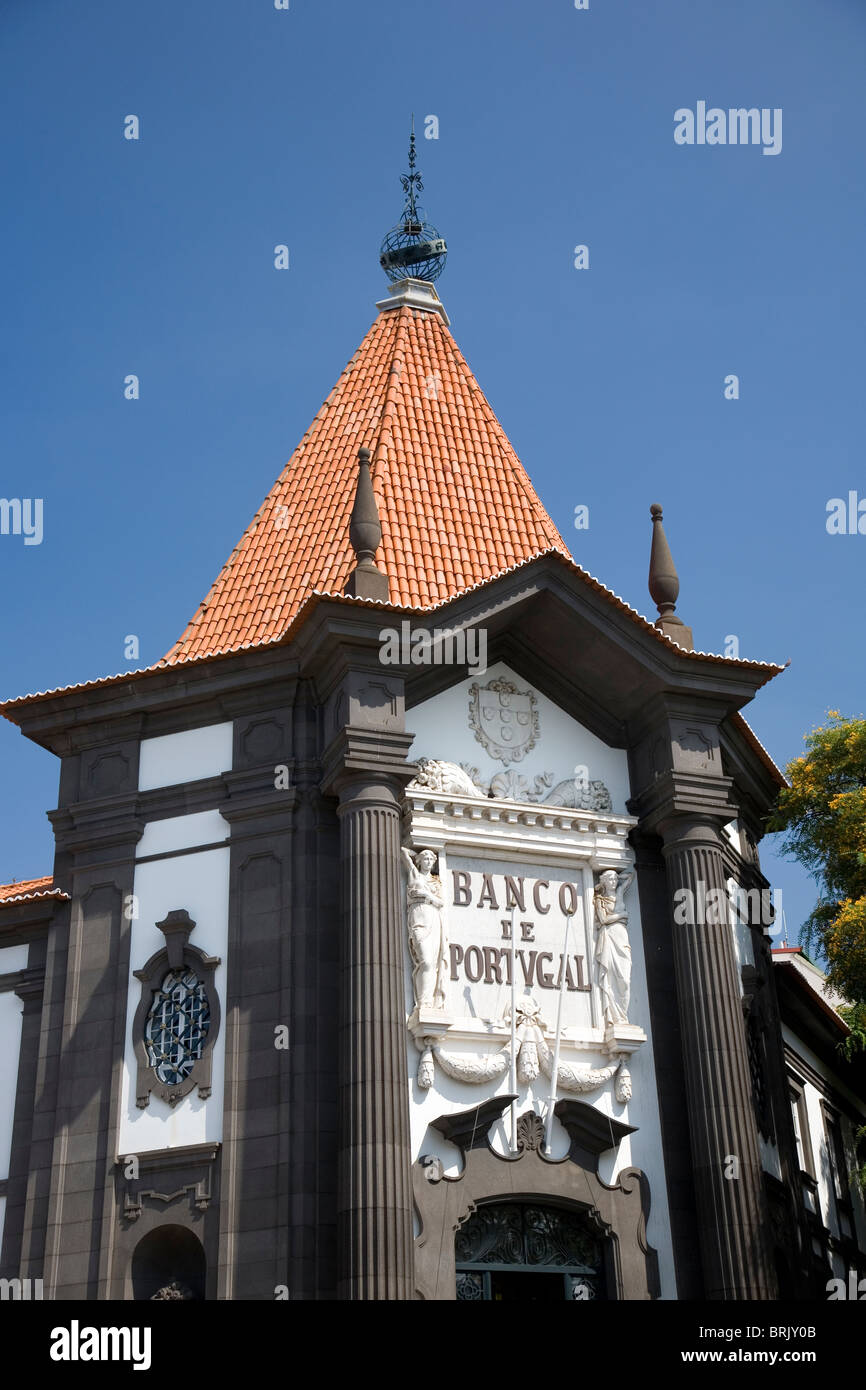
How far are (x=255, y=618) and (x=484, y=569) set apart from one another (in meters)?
3.50

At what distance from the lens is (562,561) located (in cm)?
2214

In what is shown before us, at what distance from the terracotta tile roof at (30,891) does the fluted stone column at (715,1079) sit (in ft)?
26.8

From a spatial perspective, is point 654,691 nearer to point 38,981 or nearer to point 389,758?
point 389,758

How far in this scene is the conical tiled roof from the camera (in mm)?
24031

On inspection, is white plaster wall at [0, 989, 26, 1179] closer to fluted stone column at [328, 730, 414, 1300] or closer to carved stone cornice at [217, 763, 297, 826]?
carved stone cornice at [217, 763, 297, 826]

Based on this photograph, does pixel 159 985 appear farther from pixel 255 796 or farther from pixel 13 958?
pixel 13 958

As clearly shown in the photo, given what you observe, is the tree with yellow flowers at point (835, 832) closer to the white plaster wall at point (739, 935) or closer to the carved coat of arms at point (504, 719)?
the white plaster wall at point (739, 935)

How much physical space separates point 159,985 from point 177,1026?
628 millimetres

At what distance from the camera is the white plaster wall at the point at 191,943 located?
2008 cm

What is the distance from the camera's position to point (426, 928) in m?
20.7

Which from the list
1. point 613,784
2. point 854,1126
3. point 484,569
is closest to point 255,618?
point 484,569

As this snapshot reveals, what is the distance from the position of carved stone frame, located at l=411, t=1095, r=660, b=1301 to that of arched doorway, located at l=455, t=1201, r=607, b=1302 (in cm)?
19

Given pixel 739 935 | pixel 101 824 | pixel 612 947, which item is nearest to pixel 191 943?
pixel 101 824

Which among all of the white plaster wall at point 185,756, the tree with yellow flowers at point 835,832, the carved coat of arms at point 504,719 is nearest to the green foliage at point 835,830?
the tree with yellow flowers at point 835,832
